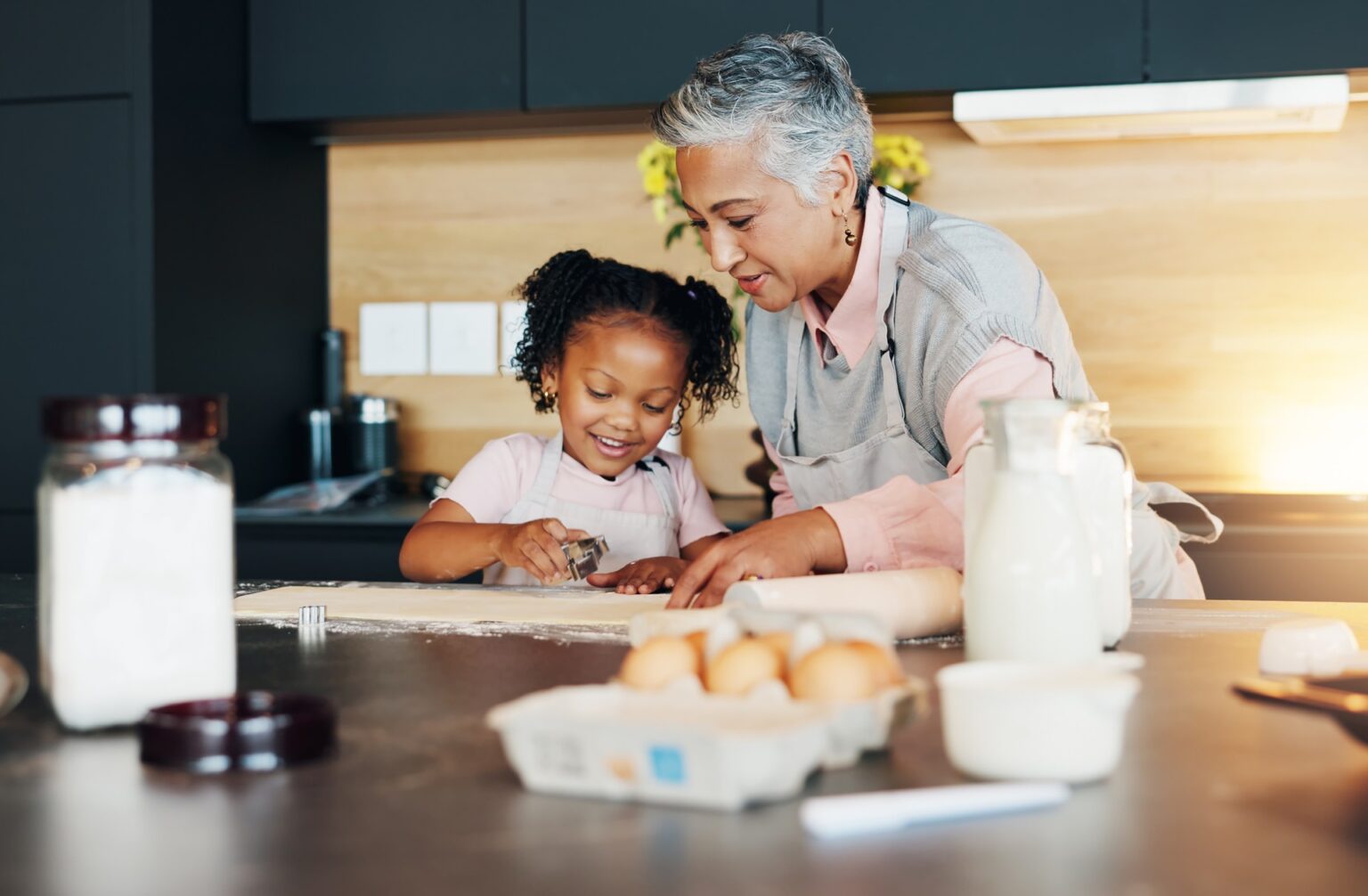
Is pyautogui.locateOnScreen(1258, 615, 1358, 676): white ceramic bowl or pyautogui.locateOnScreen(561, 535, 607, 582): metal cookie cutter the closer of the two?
pyautogui.locateOnScreen(1258, 615, 1358, 676): white ceramic bowl

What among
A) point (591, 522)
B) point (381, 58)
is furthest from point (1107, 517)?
point (381, 58)

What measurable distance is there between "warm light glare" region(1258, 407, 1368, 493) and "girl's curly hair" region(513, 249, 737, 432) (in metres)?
1.35

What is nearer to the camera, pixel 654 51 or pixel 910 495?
pixel 910 495

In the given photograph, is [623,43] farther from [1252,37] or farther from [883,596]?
[883,596]

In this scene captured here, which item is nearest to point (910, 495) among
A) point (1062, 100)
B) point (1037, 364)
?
point (1037, 364)

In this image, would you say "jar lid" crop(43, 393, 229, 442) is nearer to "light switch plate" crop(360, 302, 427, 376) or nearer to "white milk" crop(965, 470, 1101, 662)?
"white milk" crop(965, 470, 1101, 662)

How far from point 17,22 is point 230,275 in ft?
2.03

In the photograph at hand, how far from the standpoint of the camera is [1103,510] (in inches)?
41.2

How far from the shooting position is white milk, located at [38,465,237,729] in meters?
0.74

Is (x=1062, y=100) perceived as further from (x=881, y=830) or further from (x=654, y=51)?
(x=881, y=830)

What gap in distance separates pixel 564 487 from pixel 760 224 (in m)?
0.51

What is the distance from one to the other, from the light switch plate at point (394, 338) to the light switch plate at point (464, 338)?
0.09 ft

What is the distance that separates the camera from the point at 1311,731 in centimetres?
79

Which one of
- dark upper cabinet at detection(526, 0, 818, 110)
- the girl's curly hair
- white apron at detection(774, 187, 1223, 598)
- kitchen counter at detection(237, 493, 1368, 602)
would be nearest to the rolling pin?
white apron at detection(774, 187, 1223, 598)
